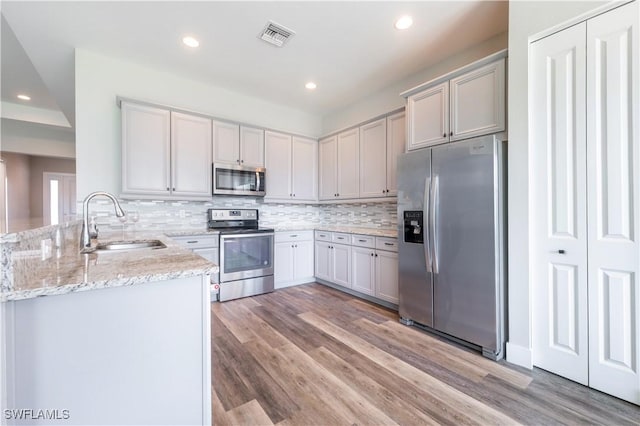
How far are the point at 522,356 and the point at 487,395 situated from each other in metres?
0.55

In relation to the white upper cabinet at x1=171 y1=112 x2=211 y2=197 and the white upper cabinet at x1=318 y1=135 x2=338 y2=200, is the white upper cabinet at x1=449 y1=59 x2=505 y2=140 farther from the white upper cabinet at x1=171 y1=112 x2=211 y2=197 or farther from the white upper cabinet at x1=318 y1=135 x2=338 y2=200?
the white upper cabinet at x1=171 y1=112 x2=211 y2=197

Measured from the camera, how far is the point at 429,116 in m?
2.61

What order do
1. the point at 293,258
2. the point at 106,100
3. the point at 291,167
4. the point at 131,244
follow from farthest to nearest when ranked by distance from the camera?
the point at 291,167
the point at 293,258
the point at 106,100
the point at 131,244

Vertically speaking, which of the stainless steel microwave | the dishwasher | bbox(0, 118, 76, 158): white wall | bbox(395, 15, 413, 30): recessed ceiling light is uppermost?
bbox(395, 15, 413, 30): recessed ceiling light

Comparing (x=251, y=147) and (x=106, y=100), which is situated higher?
(x=106, y=100)

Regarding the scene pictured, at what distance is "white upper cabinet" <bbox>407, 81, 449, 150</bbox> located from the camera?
2.48 metres

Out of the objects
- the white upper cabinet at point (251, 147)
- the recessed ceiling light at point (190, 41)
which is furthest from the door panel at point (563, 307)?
the recessed ceiling light at point (190, 41)

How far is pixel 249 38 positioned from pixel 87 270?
254 cm

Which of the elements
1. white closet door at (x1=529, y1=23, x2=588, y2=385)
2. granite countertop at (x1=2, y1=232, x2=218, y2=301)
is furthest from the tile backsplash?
granite countertop at (x1=2, y1=232, x2=218, y2=301)

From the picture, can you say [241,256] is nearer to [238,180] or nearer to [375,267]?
[238,180]

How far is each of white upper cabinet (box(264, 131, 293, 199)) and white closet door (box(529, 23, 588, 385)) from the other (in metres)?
3.03

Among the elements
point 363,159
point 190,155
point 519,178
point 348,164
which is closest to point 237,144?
point 190,155

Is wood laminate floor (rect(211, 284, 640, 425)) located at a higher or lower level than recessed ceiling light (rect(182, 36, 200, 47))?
lower

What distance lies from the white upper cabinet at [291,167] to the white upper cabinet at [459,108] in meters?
1.97
